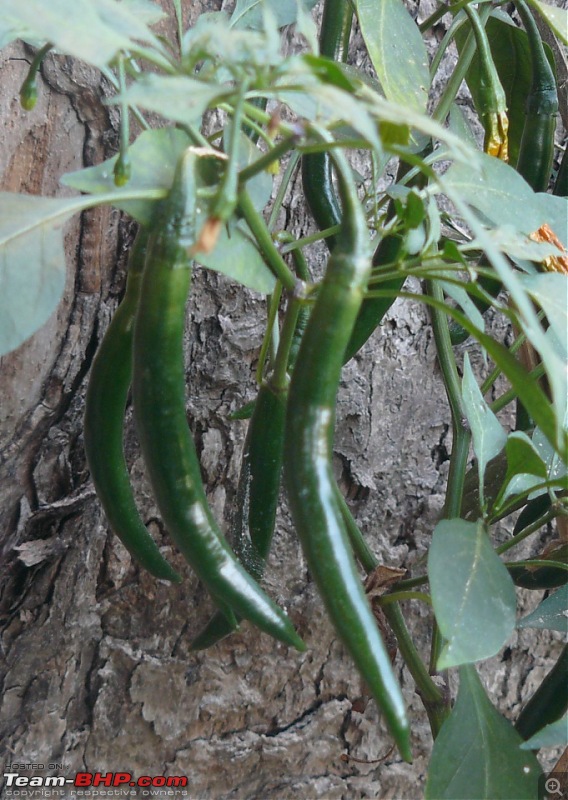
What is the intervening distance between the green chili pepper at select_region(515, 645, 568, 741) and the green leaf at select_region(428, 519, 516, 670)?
0.65 ft

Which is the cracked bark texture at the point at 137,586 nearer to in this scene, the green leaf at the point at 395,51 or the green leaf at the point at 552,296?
the green leaf at the point at 395,51

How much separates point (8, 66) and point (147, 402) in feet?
2.01

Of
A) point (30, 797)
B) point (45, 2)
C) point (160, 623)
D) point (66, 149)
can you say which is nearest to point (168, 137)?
point (45, 2)

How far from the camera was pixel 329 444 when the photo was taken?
0.44 m

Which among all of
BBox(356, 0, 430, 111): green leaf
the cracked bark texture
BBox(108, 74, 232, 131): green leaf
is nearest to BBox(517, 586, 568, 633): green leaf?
the cracked bark texture

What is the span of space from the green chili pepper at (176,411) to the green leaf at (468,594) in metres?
0.11

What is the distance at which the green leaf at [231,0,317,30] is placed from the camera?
0.76 m

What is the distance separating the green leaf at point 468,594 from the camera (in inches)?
19.8

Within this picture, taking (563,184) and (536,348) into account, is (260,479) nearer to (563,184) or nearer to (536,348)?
(536,348)

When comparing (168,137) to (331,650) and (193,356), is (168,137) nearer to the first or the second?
(193,356)

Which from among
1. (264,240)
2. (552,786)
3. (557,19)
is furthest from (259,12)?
(552,786)

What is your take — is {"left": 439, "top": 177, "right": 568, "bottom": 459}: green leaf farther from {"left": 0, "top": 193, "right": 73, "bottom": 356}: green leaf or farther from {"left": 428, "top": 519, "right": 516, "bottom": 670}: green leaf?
{"left": 0, "top": 193, "right": 73, "bottom": 356}: green leaf

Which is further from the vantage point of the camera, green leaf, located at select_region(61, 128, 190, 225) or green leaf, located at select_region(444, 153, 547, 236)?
green leaf, located at select_region(444, 153, 547, 236)

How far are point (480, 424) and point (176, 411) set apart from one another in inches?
14.7
